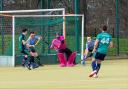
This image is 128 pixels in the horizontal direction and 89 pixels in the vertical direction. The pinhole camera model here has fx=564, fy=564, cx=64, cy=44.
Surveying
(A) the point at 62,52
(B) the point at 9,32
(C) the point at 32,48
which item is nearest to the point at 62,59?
(A) the point at 62,52

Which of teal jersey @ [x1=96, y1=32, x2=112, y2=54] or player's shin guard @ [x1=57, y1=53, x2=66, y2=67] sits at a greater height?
teal jersey @ [x1=96, y1=32, x2=112, y2=54]

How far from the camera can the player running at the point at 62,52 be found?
25453 mm

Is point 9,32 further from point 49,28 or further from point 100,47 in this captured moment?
point 100,47

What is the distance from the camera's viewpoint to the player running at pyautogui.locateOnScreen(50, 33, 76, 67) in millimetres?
25453

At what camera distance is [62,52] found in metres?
25.7

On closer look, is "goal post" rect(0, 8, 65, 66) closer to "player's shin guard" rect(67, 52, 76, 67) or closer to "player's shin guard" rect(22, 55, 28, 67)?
"player's shin guard" rect(22, 55, 28, 67)

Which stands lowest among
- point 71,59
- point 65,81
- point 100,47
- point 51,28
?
point 65,81

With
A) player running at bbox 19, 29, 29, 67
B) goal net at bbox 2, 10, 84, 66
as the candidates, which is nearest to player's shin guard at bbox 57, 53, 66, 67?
goal net at bbox 2, 10, 84, 66

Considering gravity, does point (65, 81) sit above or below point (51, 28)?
below

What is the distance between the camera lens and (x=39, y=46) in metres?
26.9

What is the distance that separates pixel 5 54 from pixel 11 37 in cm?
96

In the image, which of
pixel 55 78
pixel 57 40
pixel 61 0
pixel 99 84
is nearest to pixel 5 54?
pixel 57 40

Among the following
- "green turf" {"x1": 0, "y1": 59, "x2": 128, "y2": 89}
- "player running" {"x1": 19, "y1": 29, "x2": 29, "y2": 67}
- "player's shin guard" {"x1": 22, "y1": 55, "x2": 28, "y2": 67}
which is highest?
"player running" {"x1": 19, "y1": 29, "x2": 29, "y2": 67}

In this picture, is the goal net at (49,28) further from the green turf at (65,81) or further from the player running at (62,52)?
the green turf at (65,81)
